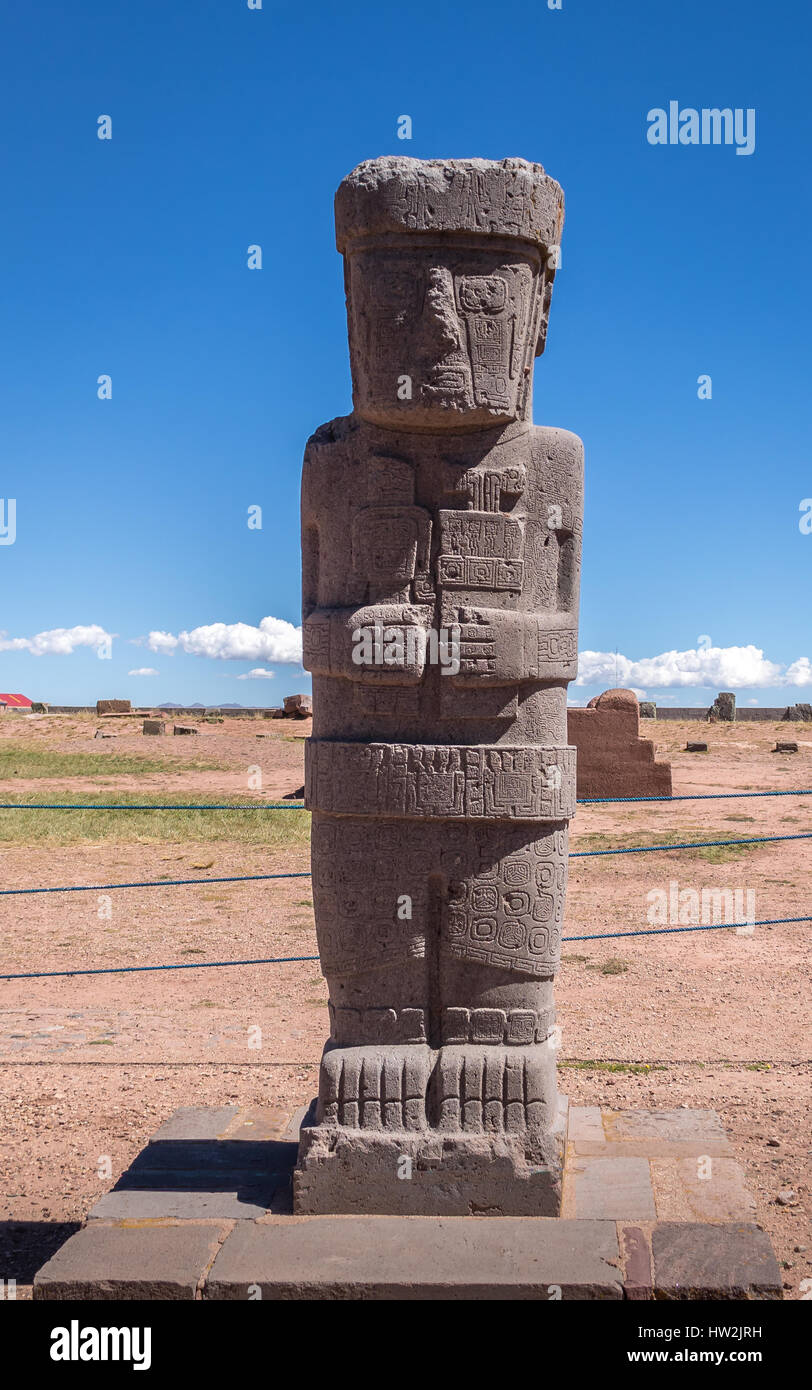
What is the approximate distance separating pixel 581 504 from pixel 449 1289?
262 centimetres

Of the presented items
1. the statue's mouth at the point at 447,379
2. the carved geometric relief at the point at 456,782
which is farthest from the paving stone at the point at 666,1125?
the statue's mouth at the point at 447,379

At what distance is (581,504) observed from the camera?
419cm

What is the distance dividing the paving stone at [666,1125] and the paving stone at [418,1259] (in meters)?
0.89

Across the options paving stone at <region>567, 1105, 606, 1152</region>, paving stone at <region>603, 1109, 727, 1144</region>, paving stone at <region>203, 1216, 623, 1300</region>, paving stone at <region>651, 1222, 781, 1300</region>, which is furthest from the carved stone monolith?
paving stone at <region>603, 1109, 727, 1144</region>

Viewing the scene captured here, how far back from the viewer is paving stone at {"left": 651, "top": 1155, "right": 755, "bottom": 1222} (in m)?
3.93

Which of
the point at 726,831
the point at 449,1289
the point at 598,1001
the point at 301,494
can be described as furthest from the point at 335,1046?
the point at 726,831

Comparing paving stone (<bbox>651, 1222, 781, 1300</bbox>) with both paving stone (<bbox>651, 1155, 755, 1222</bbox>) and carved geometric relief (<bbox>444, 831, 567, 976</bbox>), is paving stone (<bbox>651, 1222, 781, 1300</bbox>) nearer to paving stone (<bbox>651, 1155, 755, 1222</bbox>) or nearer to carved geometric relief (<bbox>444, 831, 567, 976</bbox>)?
paving stone (<bbox>651, 1155, 755, 1222</bbox>)

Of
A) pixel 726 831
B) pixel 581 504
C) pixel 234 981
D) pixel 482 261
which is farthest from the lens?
pixel 726 831

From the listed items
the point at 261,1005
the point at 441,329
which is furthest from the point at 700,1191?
the point at 261,1005

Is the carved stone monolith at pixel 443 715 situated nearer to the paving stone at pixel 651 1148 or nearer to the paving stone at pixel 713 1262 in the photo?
the paving stone at pixel 713 1262

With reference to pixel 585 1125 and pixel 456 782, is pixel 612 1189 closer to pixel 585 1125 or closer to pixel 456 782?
pixel 585 1125

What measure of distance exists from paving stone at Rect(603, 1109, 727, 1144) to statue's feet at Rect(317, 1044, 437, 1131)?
1.09 m

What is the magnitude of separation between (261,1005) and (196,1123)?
8.01ft
